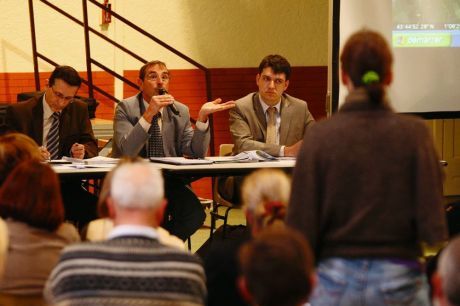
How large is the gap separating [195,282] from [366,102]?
31.1 inches

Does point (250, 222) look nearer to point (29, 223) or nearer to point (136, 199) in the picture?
point (136, 199)

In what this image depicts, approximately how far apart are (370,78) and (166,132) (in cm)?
285

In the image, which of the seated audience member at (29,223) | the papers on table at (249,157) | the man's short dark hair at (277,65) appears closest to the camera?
the seated audience member at (29,223)

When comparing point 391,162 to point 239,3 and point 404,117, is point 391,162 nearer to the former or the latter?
point 404,117

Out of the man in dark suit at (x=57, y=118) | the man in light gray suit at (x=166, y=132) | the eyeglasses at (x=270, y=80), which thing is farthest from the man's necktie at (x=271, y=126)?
the man in dark suit at (x=57, y=118)

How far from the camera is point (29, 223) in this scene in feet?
9.66

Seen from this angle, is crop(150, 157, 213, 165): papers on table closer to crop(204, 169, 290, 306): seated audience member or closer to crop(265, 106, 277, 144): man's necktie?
crop(265, 106, 277, 144): man's necktie

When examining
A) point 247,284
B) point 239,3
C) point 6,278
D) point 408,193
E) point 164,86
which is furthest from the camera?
point 239,3

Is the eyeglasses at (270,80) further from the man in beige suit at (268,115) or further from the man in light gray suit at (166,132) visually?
the man in light gray suit at (166,132)

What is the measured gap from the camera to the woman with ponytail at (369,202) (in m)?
2.63

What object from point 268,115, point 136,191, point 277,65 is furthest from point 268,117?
point 136,191

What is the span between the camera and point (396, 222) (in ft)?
8.69

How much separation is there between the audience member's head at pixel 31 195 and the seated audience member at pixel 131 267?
1.35ft

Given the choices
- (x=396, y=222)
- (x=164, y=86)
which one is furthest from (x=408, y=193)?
(x=164, y=86)
